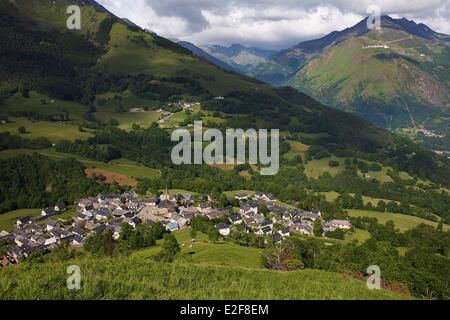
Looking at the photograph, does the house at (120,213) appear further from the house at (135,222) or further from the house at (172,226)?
the house at (172,226)

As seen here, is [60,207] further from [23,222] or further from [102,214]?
[102,214]

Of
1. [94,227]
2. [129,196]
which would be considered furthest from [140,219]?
[129,196]

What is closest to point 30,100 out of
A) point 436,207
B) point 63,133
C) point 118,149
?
point 63,133

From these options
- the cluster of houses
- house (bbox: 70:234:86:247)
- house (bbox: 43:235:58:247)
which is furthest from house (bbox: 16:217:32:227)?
the cluster of houses

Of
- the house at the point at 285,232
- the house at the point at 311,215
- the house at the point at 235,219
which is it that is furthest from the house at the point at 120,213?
the house at the point at 311,215

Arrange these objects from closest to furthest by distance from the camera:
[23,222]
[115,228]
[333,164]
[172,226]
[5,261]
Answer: [5,261]
[115,228]
[172,226]
[23,222]
[333,164]

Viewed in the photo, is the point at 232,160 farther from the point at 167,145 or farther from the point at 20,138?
the point at 20,138
